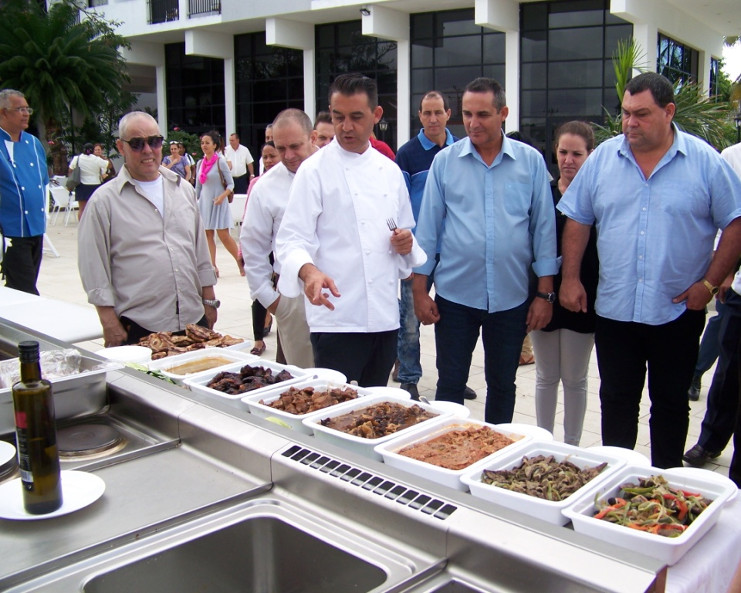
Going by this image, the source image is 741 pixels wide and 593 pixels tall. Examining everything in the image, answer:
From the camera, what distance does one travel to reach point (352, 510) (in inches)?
55.7

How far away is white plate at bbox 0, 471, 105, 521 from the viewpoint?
1.44m

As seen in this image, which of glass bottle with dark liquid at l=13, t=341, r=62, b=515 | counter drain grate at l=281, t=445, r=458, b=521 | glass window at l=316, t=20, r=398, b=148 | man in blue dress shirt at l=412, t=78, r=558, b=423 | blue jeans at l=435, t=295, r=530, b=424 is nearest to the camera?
counter drain grate at l=281, t=445, r=458, b=521

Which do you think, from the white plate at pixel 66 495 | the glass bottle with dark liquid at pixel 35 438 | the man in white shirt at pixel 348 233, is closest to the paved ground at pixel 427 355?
the man in white shirt at pixel 348 233

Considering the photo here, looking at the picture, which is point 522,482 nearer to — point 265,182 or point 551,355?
point 551,355

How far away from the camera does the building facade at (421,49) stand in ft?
55.3

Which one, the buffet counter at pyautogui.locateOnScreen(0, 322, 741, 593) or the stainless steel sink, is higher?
the buffet counter at pyautogui.locateOnScreen(0, 322, 741, 593)

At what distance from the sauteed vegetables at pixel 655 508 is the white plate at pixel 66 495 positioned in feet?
3.40

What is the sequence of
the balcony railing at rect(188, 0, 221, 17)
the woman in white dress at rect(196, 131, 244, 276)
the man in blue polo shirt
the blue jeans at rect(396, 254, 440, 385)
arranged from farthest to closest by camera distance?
the balcony railing at rect(188, 0, 221, 17), the woman in white dress at rect(196, 131, 244, 276), the blue jeans at rect(396, 254, 440, 385), the man in blue polo shirt

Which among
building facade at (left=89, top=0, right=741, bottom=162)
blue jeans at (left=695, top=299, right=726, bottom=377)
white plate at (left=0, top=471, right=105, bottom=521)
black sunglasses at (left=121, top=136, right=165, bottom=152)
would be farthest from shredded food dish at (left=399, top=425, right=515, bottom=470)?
building facade at (left=89, top=0, right=741, bottom=162)

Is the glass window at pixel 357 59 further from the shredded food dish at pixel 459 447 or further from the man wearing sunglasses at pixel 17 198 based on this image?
the shredded food dish at pixel 459 447

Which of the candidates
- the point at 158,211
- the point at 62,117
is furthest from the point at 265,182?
the point at 62,117

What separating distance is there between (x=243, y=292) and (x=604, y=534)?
7795 millimetres

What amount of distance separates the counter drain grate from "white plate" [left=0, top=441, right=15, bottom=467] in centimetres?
64

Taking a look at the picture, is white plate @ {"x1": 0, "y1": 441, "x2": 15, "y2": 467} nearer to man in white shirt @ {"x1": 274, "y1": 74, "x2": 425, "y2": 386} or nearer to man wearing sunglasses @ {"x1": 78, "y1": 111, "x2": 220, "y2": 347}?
man in white shirt @ {"x1": 274, "y1": 74, "x2": 425, "y2": 386}
